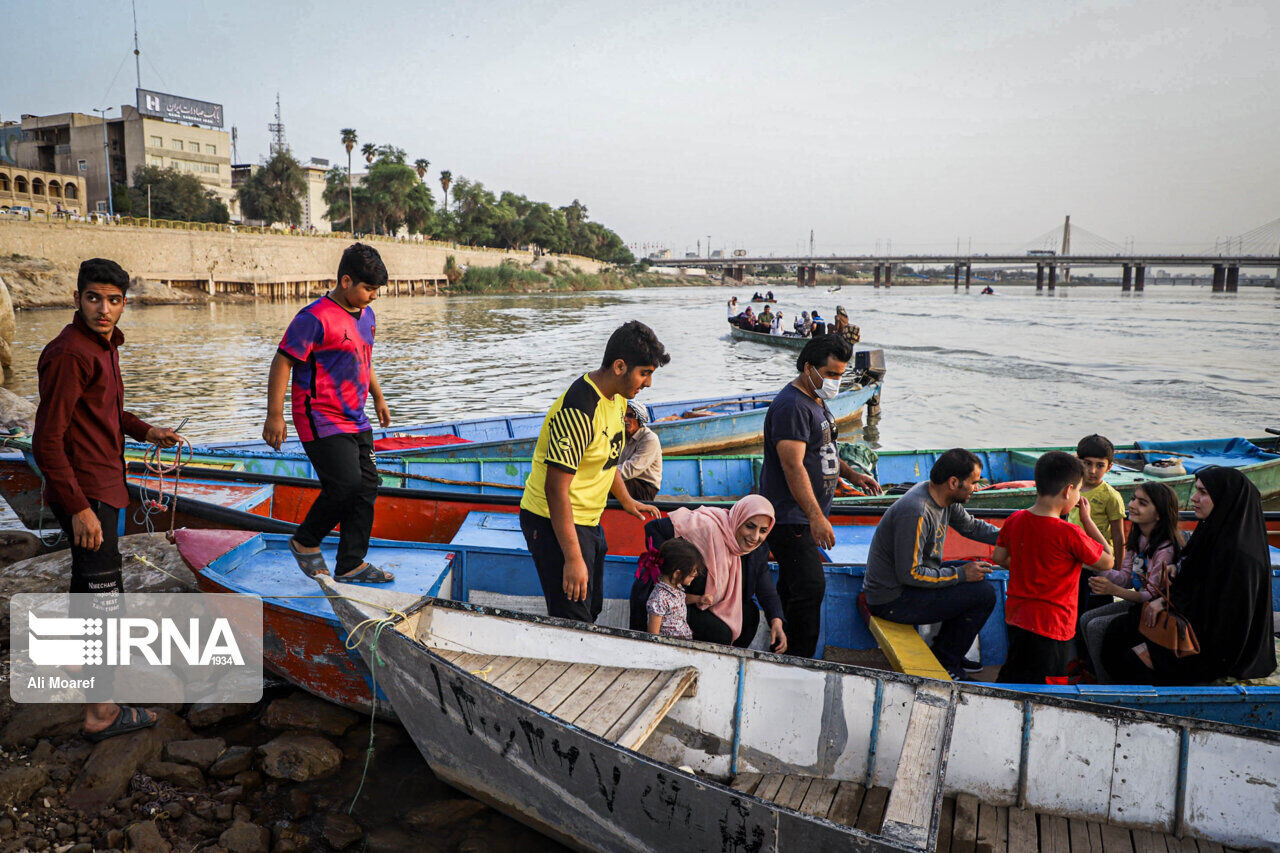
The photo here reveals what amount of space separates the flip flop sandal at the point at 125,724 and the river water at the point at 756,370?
10699 millimetres

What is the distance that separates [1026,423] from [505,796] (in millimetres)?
18142

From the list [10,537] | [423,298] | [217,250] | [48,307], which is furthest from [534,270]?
[10,537]

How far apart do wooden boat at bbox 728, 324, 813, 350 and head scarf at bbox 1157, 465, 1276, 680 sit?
2129 centimetres

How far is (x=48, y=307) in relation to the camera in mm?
37031

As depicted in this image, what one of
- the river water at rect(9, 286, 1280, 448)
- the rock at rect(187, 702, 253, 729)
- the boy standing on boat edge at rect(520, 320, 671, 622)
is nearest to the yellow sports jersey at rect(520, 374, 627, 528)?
the boy standing on boat edge at rect(520, 320, 671, 622)

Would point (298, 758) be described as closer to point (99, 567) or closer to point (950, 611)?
point (99, 567)

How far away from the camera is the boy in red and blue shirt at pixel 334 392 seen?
408cm

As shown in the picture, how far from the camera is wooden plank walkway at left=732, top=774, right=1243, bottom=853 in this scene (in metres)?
3.24

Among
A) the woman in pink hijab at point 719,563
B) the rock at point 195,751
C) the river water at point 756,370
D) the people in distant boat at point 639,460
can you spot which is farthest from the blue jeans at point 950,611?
the river water at point 756,370

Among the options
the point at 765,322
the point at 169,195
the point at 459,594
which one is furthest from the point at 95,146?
the point at 459,594

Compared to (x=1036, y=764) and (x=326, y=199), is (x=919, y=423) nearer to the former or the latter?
(x=1036, y=764)

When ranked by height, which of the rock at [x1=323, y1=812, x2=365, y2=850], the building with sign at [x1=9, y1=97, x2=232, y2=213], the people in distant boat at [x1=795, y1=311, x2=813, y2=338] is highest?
the building with sign at [x1=9, y1=97, x2=232, y2=213]

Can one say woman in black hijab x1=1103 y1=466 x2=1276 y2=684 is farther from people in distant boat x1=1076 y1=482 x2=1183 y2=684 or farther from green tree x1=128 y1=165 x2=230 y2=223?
green tree x1=128 y1=165 x2=230 y2=223

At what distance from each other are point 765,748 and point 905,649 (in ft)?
3.50
